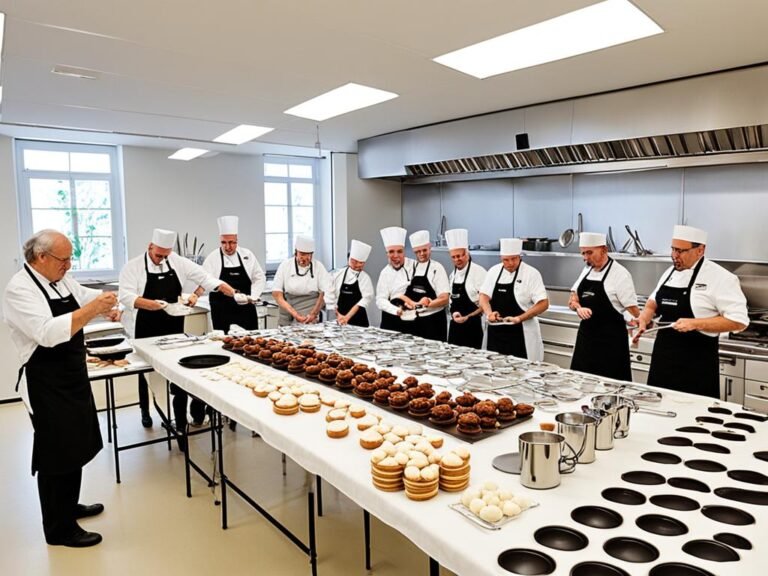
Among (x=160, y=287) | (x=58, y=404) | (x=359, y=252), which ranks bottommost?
(x=58, y=404)

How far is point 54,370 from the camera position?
8.70 feet

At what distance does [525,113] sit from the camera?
15.9 feet

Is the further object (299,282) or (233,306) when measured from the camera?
(299,282)

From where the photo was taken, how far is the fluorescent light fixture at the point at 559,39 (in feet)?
8.90

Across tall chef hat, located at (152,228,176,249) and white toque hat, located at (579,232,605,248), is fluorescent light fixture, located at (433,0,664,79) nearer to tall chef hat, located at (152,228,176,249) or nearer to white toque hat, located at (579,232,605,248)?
white toque hat, located at (579,232,605,248)

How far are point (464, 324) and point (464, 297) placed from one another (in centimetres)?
23

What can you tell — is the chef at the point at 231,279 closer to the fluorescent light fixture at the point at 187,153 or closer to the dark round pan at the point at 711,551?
the fluorescent light fixture at the point at 187,153

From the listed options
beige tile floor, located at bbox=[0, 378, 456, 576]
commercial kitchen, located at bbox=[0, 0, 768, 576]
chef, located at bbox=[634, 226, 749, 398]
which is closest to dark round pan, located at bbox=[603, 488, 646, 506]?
commercial kitchen, located at bbox=[0, 0, 768, 576]

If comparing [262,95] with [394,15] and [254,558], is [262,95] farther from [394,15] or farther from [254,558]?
[254,558]

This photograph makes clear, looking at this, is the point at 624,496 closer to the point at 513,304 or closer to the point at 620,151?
the point at 513,304

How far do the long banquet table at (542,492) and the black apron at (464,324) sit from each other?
219 centimetres

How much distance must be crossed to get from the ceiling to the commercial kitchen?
0.03 m

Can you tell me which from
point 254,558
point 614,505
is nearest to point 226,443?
point 254,558

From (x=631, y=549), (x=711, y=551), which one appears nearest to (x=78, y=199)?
(x=631, y=549)
